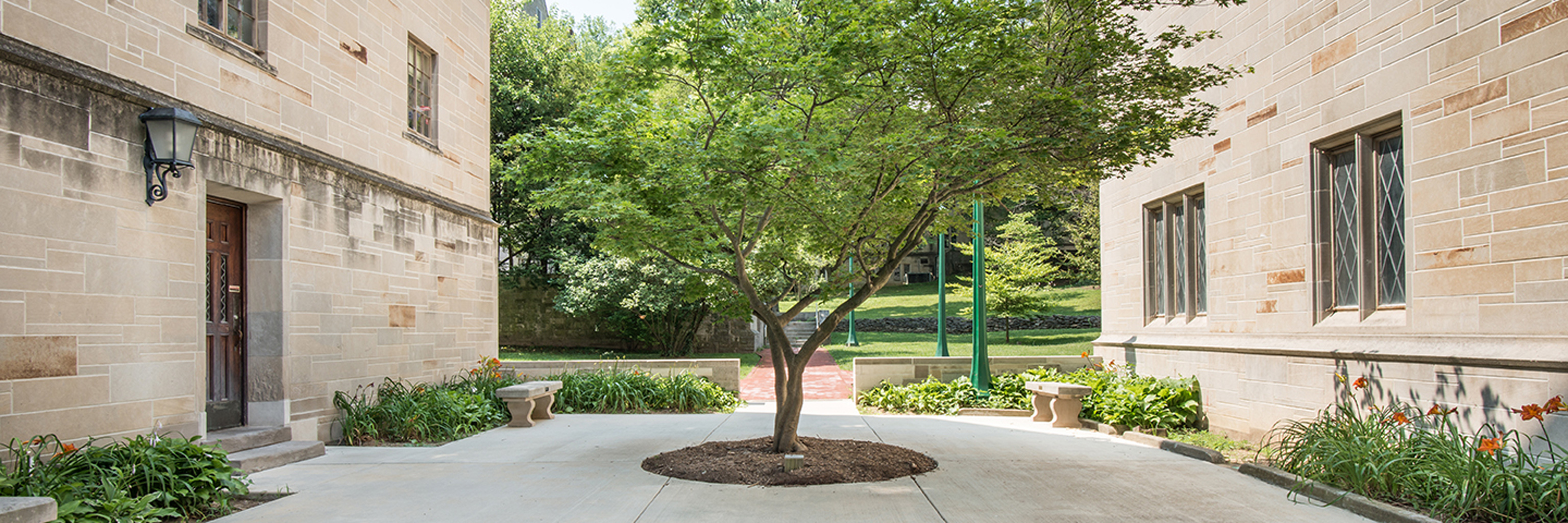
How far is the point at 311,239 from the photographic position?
8.57 m

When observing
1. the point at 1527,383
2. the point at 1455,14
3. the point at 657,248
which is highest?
the point at 1455,14

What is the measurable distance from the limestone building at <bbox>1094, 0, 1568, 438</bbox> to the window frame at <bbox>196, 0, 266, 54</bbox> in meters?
9.86

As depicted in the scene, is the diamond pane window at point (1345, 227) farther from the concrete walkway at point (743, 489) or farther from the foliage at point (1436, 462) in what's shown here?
the concrete walkway at point (743, 489)

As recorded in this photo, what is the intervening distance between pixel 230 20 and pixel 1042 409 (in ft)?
32.9

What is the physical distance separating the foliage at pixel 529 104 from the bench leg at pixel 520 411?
1333cm

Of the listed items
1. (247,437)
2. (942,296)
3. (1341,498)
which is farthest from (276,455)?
(942,296)

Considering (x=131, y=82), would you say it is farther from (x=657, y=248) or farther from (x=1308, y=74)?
(x=1308, y=74)

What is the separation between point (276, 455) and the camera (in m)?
7.43

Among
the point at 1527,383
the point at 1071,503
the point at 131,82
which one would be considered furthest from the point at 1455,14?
the point at 131,82

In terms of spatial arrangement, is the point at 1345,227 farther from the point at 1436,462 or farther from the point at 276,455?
the point at 276,455

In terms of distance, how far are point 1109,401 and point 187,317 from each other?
9.38 m

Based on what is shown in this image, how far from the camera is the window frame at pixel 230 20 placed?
745cm

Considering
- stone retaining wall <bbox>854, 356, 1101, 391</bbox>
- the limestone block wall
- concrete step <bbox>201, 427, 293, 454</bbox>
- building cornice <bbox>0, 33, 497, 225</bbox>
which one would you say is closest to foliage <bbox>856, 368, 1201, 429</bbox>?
stone retaining wall <bbox>854, 356, 1101, 391</bbox>

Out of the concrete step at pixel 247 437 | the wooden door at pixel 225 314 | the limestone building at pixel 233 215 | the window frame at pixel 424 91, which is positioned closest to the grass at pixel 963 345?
the window frame at pixel 424 91
